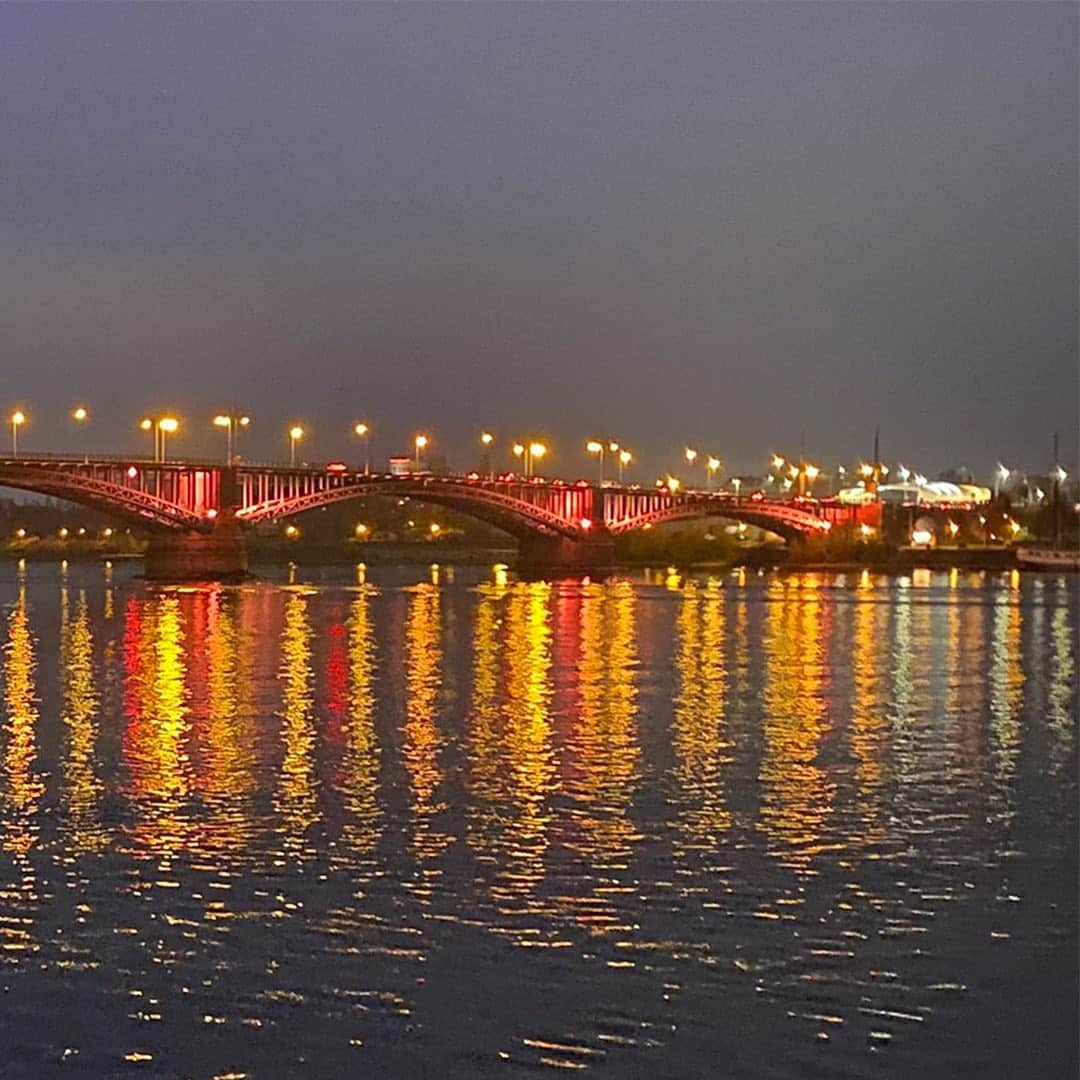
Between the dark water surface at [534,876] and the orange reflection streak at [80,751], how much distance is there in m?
0.12

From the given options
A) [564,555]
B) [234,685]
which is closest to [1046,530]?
[564,555]

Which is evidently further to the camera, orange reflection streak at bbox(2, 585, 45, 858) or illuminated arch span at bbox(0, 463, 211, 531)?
illuminated arch span at bbox(0, 463, 211, 531)

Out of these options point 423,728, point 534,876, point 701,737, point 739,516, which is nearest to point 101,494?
point 739,516

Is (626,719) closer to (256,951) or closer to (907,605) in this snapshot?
(256,951)

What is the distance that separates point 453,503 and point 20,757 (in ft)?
329

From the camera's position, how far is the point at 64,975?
15.1 m

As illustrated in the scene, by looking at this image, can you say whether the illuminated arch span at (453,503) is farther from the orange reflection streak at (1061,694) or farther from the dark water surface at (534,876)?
the dark water surface at (534,876)

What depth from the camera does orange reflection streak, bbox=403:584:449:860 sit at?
2102 cm

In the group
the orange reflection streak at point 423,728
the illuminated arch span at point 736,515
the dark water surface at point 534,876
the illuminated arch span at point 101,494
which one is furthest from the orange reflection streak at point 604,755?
the illuminated arch span at point 736,515

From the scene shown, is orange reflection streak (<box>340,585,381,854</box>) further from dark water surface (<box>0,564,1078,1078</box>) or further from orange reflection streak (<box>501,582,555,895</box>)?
orange reflection streak (<box>501,582,555,895</box>)

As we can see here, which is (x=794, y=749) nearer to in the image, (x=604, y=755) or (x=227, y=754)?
(x=604, y=755)

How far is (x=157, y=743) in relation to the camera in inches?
1107

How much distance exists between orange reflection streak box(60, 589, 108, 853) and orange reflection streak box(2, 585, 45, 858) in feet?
1.30

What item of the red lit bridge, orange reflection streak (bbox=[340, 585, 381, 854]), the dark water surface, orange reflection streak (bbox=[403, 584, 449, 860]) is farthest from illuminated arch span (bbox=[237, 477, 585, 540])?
the dark water surface
